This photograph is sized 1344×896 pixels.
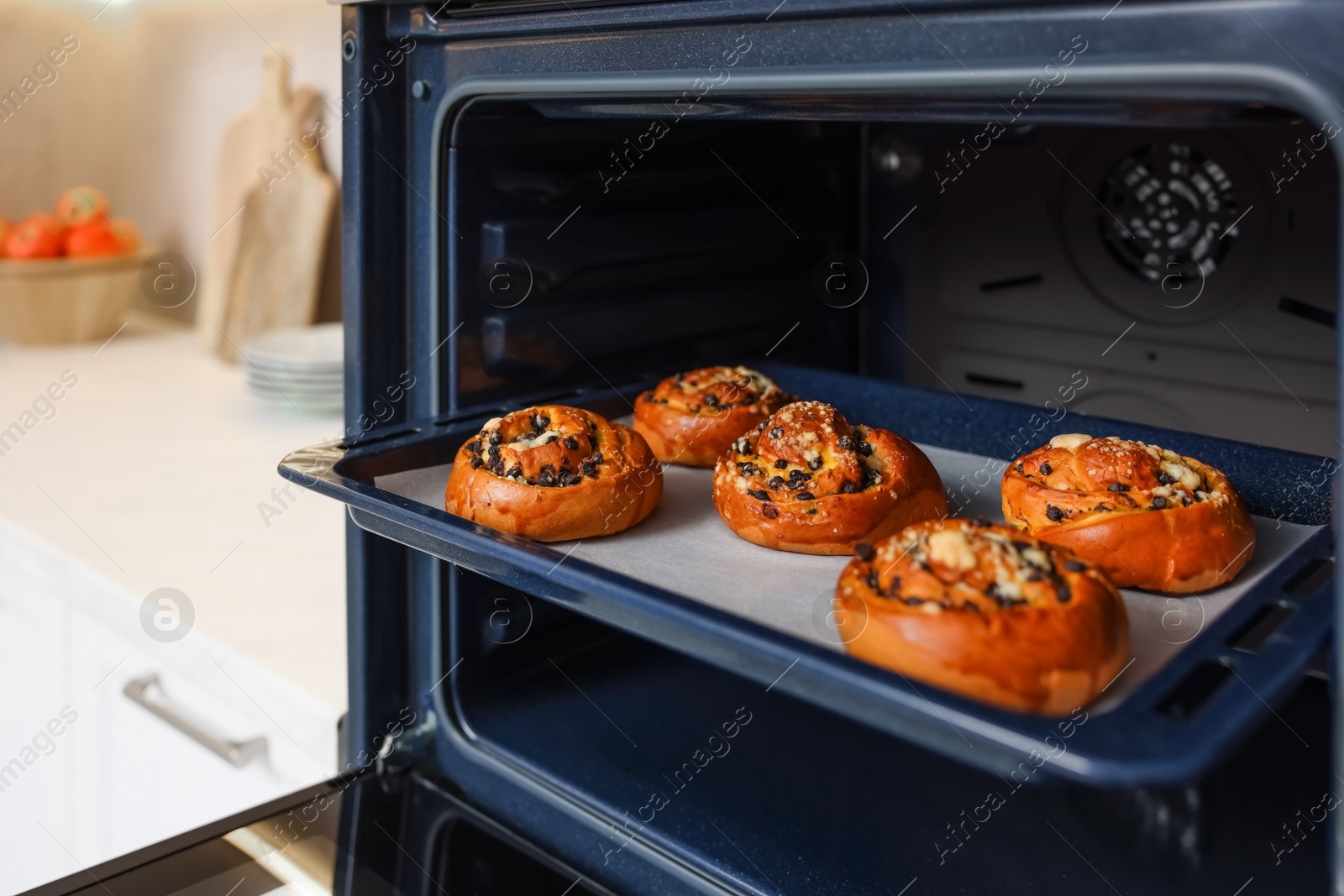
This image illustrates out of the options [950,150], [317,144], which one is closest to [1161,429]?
[950,150]

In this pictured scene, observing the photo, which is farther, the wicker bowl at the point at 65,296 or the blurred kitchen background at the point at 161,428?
the wicker bowl at the point at 65,296

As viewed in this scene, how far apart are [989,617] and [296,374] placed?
192 centimetres

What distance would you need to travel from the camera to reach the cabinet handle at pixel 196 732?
1408mm

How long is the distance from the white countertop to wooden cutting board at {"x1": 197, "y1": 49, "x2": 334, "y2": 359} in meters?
0.18

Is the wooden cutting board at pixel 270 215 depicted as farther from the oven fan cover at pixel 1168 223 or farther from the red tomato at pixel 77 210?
the oven fan cover at pixel 1168 223

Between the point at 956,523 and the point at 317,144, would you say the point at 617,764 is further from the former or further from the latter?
the point at 317,144

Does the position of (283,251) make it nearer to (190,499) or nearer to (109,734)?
(190,499)

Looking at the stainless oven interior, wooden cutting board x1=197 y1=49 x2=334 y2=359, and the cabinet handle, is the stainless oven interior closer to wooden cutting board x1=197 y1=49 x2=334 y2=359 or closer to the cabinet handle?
the cabinet handle

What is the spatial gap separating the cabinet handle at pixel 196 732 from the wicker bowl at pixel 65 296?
157cm

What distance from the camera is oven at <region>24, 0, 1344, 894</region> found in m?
0.75

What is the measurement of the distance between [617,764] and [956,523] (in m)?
0.47

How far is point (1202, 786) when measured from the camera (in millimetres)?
1039

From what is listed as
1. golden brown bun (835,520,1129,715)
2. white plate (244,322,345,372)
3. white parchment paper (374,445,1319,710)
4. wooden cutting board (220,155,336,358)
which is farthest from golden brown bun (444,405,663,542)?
wooden cutting board (220,155,336,358)

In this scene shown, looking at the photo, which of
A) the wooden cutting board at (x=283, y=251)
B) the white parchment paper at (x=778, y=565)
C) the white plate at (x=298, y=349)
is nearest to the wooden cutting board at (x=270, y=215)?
the wooden cutting board at (x=283, y=251)
